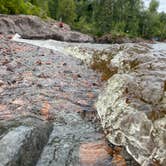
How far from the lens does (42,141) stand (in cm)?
588

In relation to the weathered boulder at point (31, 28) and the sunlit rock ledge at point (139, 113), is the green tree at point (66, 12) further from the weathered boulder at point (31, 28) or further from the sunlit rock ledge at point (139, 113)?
the sunlit rock ledge at point (139, 113)

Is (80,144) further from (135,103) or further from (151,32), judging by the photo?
(151,32)

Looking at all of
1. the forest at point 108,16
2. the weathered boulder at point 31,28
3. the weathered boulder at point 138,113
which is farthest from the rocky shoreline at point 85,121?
the forest at point 108,16

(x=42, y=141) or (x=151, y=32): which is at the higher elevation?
(x=42, y=141)

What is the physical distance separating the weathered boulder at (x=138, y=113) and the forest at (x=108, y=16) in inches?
2435

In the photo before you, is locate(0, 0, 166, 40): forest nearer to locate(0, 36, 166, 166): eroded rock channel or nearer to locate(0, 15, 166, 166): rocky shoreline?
locate(0, 15, 166, 166): rocky shoreline

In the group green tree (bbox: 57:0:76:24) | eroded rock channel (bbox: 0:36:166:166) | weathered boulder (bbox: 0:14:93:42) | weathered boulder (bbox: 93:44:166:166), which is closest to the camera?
weathered boulder (bbox: 93:44:166:166)

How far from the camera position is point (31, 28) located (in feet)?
139

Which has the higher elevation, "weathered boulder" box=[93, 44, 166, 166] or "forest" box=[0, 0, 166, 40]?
"weathered boulder" box=[93, 44, 166, 166]

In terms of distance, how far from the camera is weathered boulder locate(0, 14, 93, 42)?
37838 mm

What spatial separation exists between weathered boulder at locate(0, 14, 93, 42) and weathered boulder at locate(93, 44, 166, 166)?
30.9 m

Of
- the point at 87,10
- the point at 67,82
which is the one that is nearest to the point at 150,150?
the point at 67,82

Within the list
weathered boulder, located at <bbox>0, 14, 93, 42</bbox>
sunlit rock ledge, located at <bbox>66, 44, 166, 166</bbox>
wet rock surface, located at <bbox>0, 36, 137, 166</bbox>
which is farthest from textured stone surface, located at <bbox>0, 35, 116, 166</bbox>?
weathered boulder, located at <bbox>0, 14, 93, 42</bbox>

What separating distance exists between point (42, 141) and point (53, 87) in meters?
3.66
